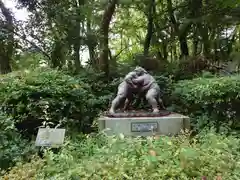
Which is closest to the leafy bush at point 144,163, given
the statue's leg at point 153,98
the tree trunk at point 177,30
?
the statue's leg at point 153,98

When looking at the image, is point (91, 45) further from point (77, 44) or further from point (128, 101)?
point (128, 101)

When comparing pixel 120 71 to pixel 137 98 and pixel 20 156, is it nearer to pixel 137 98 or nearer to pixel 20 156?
pixel 137 98

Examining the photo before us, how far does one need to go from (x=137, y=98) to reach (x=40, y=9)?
4.14 metres

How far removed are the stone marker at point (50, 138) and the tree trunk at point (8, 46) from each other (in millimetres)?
5259

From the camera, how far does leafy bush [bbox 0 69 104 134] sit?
4.45m

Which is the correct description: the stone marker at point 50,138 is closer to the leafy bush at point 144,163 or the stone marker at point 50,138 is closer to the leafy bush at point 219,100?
the leafy bush at point 144,163

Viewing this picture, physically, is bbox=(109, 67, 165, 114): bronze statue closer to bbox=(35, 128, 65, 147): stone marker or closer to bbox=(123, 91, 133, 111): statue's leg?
bbox=(123, 91, 133, 111): statue's leg

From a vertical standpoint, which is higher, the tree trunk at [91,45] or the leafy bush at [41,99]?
the tree trunk at [91,45]

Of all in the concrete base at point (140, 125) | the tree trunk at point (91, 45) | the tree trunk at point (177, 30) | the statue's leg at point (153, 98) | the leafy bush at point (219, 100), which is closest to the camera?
the concrete base at point (140, 125)

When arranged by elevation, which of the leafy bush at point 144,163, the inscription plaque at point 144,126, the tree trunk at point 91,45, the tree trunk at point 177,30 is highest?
the tree trunk at point 177,30

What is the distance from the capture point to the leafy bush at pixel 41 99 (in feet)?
14.6

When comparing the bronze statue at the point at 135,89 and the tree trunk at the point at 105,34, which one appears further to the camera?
the tree trunk at the point at 105,34

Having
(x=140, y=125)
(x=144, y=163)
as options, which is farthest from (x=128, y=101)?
(x=144, y=163)

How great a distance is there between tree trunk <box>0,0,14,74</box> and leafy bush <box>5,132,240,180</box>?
5493 millimetres
